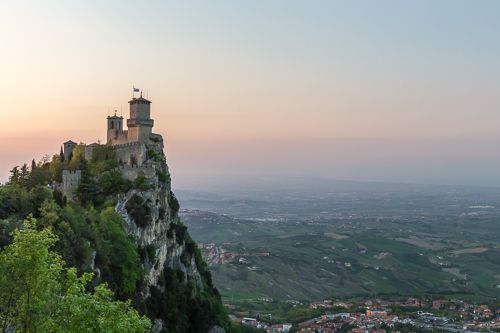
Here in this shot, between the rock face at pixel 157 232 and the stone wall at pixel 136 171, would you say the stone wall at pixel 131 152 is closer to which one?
the rock face at pixel 157 232

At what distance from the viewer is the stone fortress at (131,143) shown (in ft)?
133

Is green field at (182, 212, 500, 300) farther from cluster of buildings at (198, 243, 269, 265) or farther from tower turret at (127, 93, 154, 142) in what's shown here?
tower turret at (127, 93, 154, 142)

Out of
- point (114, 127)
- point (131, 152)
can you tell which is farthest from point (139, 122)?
point (114, 127)

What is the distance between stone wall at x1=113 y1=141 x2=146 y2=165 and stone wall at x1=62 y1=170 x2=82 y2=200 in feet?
17.7

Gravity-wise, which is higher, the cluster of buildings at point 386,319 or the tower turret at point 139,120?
the tower turret at point 139,120

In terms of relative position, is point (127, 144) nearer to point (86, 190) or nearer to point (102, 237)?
point (86, 190)

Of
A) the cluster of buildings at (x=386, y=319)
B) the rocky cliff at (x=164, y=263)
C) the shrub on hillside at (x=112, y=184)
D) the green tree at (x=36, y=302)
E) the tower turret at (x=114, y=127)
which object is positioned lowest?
the cluster of buildings at (x=386, y=319)

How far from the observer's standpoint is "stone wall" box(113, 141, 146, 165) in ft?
146

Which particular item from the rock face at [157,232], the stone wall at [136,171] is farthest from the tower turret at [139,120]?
the stone wall at [136,171]

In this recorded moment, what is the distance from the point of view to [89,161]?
4459 cm

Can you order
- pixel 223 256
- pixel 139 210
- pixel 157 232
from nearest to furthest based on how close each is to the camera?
pixel 139 210
pixel 157 232
pixel 223 256

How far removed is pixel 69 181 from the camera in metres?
40.4

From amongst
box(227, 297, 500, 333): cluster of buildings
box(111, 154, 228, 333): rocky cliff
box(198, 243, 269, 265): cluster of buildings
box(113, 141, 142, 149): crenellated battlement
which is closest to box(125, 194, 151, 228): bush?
box(111, 154, 228, 333): rocky cliff

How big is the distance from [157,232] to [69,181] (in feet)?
32.2
